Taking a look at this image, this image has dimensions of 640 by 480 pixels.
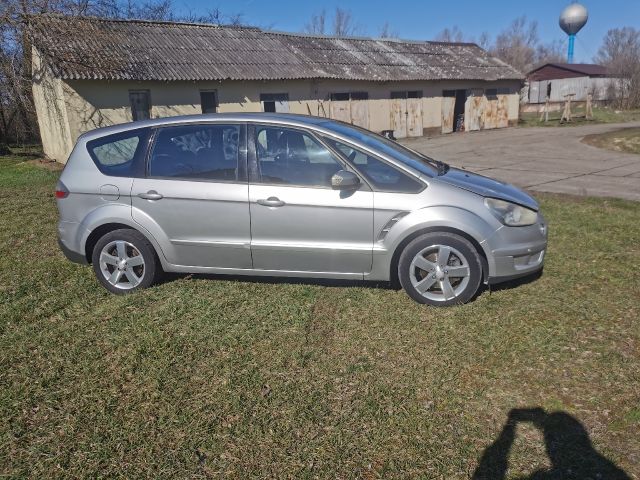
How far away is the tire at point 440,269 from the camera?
396 centimetres

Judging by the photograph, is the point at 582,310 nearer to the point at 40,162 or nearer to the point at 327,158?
the point at 327,158

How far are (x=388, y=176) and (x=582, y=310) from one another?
1.93 meters

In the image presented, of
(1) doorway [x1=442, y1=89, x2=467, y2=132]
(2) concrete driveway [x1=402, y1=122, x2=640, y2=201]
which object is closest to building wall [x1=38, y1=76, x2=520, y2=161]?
(1) doorway [x1=442, y1=89, x2=467, y2=132]

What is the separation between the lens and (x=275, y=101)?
60.1 ft

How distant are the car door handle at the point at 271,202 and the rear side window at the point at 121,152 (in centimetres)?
118

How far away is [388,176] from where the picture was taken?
4.10 m

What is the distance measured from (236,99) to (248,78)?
33.5 inches

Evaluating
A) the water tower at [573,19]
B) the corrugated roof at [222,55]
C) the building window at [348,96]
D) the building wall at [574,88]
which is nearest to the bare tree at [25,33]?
the corrugated roof at [222,55]

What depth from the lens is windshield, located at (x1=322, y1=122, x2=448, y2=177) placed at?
429 centimetres

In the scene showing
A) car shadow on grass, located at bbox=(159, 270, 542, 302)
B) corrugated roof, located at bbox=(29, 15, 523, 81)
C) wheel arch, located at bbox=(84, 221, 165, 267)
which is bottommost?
car shadow on grass, located at bbox=(159, 270, 542, 302)

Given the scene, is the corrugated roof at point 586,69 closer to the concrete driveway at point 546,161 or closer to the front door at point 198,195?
the concrete driveway at point 546,161

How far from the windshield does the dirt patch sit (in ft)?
40.4

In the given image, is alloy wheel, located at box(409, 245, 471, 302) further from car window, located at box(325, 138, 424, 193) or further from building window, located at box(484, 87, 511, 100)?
building window, located at box(484, 87, 511, 100)

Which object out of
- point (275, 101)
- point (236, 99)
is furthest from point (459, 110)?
point (236, 99)
